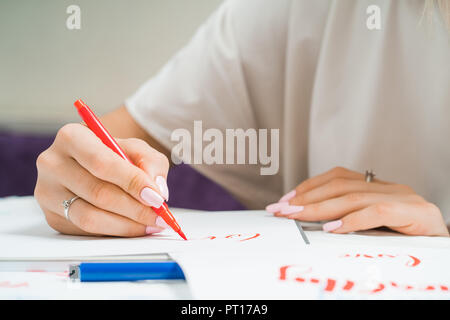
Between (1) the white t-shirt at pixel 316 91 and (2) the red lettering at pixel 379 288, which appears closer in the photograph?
(2) the red lettering at pixel 379 288

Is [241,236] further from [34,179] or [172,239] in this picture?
[34,179]

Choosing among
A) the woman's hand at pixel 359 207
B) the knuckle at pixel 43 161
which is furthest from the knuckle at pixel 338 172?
the knuckle at pixel 43 161

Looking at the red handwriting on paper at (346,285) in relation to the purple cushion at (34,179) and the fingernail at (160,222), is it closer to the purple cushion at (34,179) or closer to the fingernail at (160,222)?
the fingernail at (160,222)

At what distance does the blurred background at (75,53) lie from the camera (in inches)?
17.6

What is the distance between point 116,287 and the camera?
0.21 m

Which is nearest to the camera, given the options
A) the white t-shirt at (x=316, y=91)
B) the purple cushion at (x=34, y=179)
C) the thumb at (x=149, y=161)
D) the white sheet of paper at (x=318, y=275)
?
the white sheet of paper at (x=318, y=275)

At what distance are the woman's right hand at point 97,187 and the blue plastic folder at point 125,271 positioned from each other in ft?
0.20

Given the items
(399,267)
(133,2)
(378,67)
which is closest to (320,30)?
(378,67)

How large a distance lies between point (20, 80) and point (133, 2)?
14 cm

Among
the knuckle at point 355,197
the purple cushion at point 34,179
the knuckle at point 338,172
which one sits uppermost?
the knuckle at point 338,172

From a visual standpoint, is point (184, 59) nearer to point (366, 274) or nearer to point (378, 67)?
point (378, 67)

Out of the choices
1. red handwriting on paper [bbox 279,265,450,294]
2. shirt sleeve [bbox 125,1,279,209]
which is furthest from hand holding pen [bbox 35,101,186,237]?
shirt sleeve [bbox 125,1,279,209]

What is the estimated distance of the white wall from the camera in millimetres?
447

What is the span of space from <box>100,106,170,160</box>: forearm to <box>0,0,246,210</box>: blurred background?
17 mm
